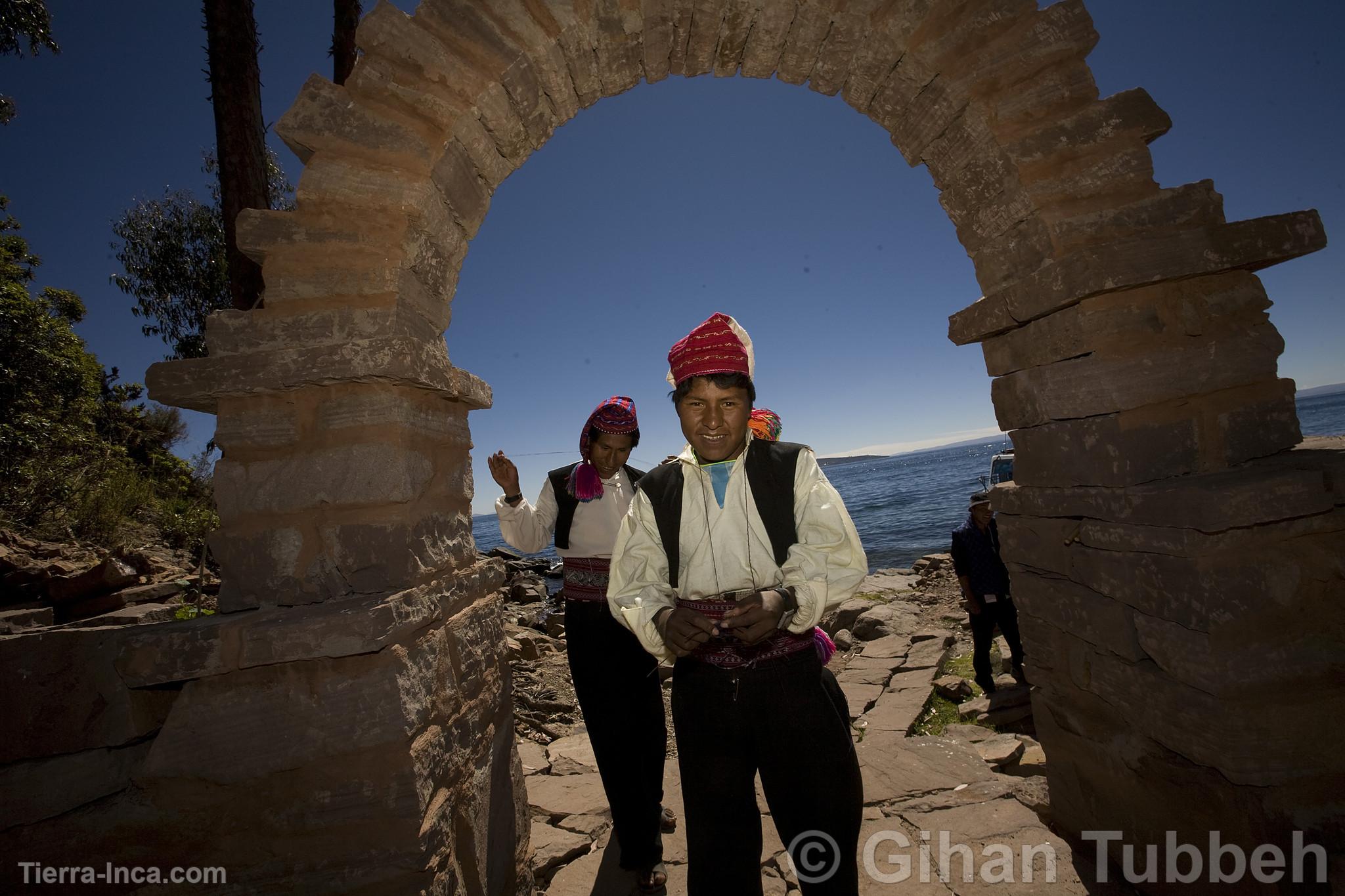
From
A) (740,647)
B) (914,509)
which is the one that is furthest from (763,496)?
(914,509)

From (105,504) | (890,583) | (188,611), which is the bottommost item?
(890,583)

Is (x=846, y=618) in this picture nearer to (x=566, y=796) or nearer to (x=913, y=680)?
(x=913, y=680)

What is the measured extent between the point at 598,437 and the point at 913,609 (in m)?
7.47

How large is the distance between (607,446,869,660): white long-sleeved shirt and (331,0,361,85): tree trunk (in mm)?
7346

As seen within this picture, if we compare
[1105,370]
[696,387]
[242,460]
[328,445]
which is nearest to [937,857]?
[1105,370]

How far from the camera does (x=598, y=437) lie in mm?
3104

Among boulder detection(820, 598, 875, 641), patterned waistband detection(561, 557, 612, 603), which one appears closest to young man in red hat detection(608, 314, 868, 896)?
patterned waistband detection(561, 557, 612, 603)

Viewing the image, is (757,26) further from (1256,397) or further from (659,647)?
(659,647)

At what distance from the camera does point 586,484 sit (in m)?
3.01

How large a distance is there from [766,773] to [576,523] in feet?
5.46

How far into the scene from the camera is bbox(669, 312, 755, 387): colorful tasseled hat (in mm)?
1811

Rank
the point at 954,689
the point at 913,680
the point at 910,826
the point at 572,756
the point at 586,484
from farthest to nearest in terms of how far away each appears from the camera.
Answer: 1. the point at 913,680
2. the point at 954,689
3. the point at 572,756
4. the point at 586,484
5. the point at 910,826

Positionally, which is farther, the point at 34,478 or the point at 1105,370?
the point at 34,478

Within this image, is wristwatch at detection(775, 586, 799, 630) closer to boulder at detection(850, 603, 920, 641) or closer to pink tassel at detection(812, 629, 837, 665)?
pink tassel at detection(812, 629, 837, 665)
